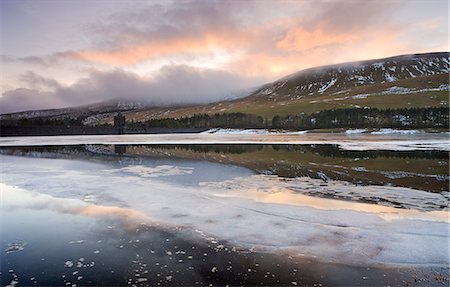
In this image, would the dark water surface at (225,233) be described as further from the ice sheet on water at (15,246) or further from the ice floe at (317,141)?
the ice floe at (317,141)

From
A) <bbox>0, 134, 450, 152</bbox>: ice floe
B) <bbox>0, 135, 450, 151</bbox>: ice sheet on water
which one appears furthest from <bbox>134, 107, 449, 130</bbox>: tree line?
<bbox>0, 135, 450, 151</bbox>: ice sheet on water

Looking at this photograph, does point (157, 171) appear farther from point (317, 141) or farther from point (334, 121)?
point (334, 121)

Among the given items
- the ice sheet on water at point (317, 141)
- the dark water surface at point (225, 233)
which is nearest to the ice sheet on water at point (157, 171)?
the dark water surface at point (225, 233)

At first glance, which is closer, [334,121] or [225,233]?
[225,233]

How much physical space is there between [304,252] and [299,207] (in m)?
3.87

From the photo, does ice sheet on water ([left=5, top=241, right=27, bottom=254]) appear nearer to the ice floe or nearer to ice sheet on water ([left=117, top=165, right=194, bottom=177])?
ice sheet on water ([left=117, top=165, right=194, bottom=177])

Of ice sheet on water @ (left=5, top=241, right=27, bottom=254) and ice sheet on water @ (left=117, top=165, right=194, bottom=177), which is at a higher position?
ice sheet on water @ (left=5, top=241, right=27, bottom=254)

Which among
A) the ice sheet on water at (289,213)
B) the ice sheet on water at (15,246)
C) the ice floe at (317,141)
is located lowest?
the ice floe at (317,141)

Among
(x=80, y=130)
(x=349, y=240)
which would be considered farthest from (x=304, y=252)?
(x=80, y=130)

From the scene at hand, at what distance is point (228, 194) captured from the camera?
1302cm

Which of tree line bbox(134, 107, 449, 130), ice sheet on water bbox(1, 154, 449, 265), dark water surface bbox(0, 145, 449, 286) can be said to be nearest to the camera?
dark water surface bbox(0, 145, 449, 286)

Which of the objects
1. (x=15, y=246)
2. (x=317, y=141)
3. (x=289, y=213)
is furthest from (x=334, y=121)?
(x=15, y=246)

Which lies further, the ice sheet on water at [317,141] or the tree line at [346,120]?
the tree line at [346,120]

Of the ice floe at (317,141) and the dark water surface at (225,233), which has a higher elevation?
the dark water surface at (225,233)
